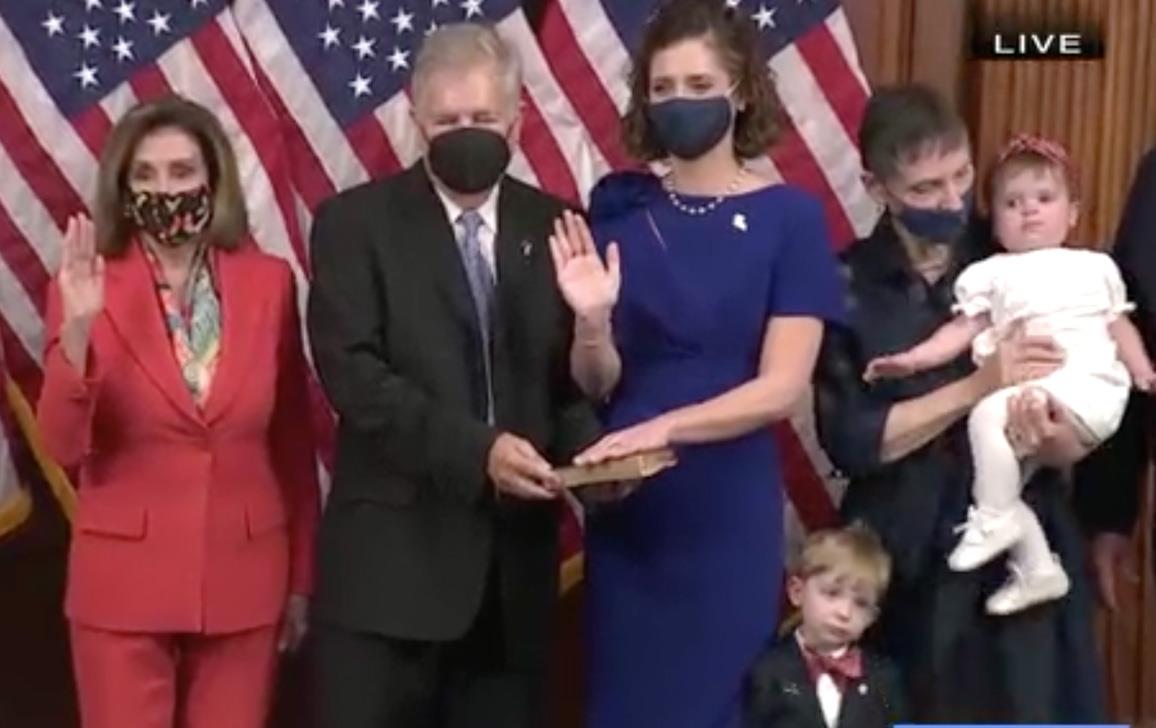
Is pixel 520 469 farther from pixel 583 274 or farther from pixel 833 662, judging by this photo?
pixel 833 662

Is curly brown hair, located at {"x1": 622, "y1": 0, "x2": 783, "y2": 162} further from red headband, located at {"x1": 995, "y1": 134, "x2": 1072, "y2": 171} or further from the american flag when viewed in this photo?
the american flag

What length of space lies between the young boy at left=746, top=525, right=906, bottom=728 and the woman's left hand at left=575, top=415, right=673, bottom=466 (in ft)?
0.95

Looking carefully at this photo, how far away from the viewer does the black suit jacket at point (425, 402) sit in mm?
2850

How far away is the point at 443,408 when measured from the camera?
A: 9.29ft

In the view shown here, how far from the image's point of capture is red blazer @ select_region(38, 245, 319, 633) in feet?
9.84

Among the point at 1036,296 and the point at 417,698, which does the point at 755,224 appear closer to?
the point at 1036,296

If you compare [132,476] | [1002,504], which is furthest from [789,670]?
[132,476]

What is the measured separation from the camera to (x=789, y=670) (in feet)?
9.66

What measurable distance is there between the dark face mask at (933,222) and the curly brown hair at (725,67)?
21 cm

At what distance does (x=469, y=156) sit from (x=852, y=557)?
2.40ft

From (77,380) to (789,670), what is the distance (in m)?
1.00

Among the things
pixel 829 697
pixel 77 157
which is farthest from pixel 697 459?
pixel 77 157

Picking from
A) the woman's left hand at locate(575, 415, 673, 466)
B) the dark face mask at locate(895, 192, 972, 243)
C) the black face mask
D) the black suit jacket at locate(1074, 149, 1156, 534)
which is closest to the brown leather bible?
the woman's left hand at locate(575, 415, 673, 466)

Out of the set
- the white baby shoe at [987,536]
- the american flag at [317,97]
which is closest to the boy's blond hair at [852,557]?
the white baby shoe at [987,536]
